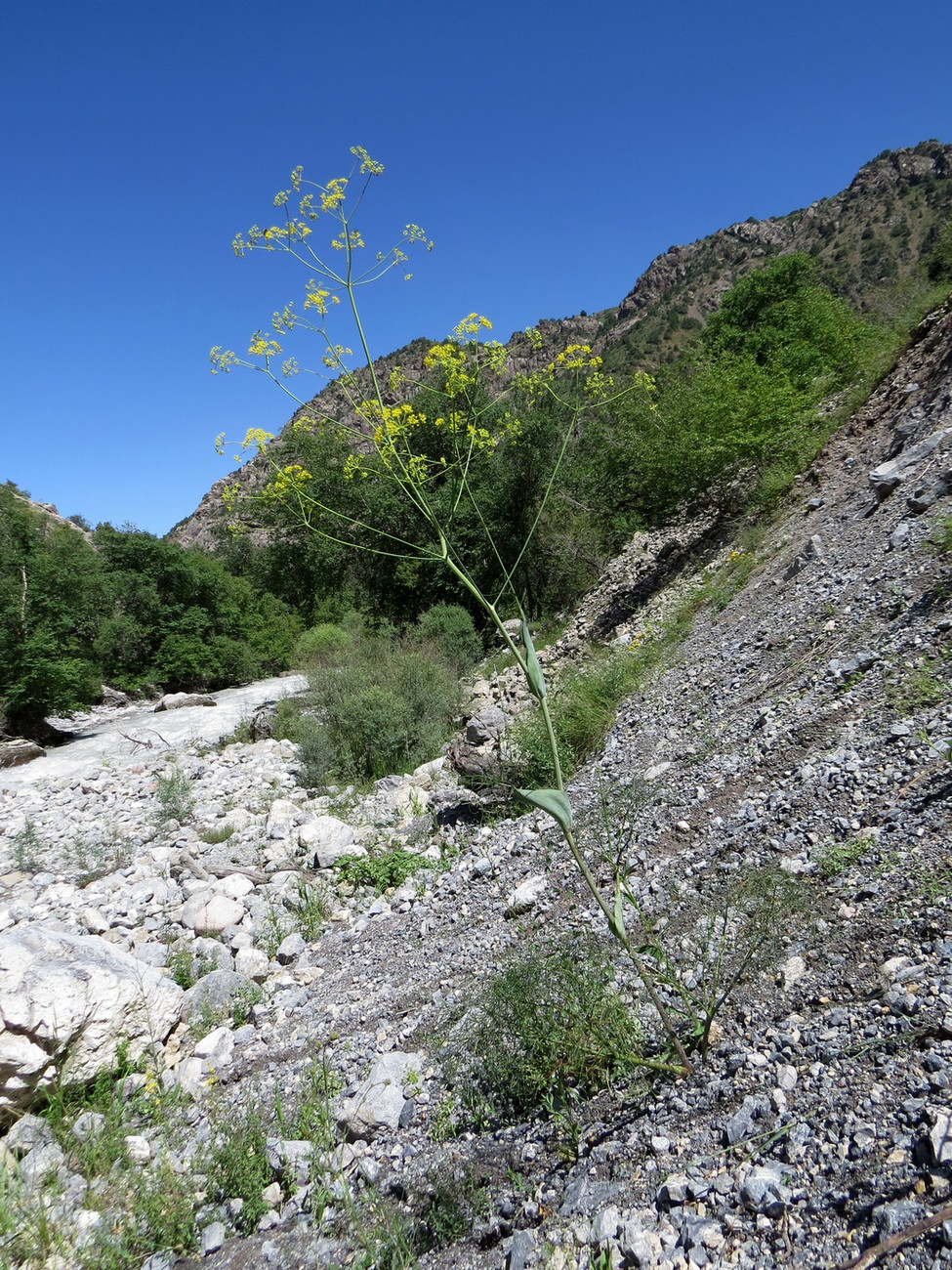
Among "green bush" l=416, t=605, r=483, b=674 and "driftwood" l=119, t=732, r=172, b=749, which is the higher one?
"driftwood" l=119, t=732, r=172, b=749

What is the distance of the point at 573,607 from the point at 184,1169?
1285 cm

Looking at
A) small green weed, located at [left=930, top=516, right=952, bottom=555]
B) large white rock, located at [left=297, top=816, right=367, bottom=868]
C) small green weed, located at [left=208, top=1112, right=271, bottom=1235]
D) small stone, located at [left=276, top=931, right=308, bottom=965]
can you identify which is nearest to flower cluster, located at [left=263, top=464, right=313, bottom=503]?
small green weed, located at [left=208, top=1112, right=271, bottom=1235]

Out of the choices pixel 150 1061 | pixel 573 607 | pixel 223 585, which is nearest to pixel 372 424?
pixel 150 1061

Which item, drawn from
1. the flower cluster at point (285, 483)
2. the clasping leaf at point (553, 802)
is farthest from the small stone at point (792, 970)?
the flower cluster at point (285, 483)

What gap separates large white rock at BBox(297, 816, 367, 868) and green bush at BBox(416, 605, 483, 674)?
758 cm

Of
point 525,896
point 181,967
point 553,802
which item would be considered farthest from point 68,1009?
point 553,802

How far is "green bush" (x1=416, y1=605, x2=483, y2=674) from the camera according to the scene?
46.9 ft

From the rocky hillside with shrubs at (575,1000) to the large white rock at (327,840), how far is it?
0.04m

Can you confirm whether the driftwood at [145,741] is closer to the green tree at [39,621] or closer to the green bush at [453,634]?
the green tree at [39,621]

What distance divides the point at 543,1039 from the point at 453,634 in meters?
12.7

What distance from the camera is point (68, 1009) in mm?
3465

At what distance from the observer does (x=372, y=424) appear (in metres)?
2.23

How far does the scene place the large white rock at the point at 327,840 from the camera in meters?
5.99

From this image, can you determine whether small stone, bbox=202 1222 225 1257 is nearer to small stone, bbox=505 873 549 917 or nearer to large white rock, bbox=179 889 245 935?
small stone, bbox=505 873 549 917
